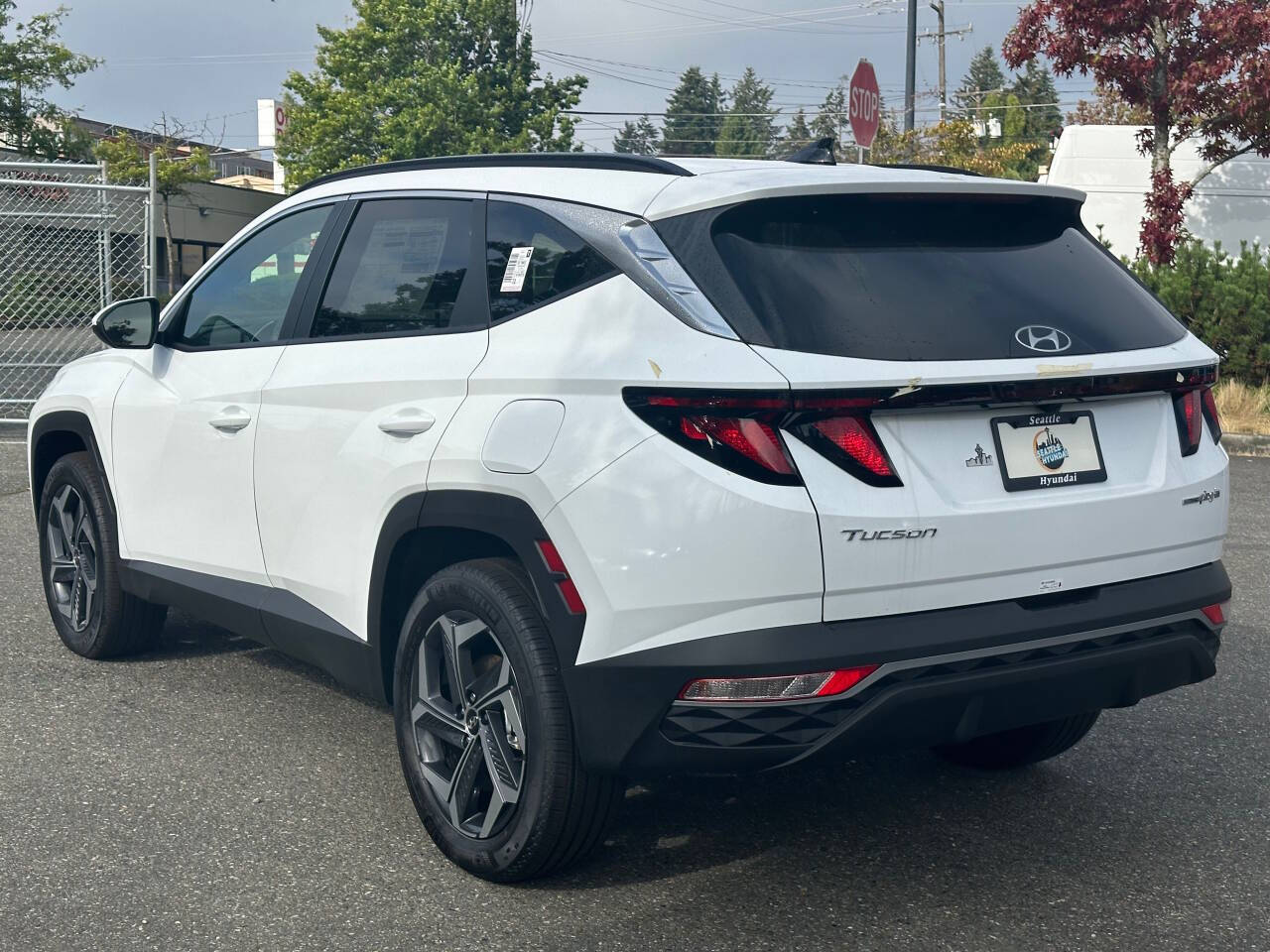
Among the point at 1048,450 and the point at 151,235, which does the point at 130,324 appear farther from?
the point at 151,235

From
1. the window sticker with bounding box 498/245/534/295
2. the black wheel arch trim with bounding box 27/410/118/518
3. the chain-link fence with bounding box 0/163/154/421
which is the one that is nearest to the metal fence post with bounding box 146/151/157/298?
the chain-link fence with bounding box 0/163/154/421

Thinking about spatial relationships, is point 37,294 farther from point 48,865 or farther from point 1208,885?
point 1208,885

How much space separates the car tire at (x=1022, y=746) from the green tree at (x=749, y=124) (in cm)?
12810

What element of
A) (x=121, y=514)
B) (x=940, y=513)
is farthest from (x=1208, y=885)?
(x=121, y=514)

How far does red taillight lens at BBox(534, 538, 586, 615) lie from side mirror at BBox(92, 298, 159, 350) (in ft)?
7.81

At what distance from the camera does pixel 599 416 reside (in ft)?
10.4

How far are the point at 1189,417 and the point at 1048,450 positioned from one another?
57cm

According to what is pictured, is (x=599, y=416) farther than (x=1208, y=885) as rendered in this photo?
No

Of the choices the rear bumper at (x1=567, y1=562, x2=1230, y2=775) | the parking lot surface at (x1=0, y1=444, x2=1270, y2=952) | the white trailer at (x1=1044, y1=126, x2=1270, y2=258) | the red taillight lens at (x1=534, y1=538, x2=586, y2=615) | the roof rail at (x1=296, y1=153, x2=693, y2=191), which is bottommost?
the parking lot surface at (x1=0, y1=444, x2=1270, y2=952)

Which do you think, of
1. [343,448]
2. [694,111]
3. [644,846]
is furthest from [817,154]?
[694,111]

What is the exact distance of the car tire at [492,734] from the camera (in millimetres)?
3314

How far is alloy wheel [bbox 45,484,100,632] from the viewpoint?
566 cm

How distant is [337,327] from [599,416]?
1392mm

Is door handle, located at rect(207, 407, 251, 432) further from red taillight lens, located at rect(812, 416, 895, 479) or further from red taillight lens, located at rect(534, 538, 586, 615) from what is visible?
red taillight lens, located at rect(812, 416, 895, 479)
